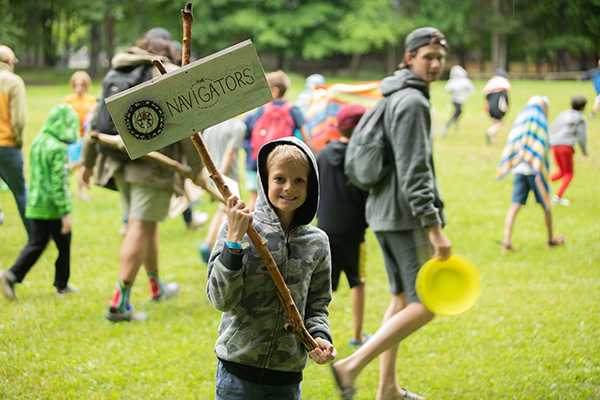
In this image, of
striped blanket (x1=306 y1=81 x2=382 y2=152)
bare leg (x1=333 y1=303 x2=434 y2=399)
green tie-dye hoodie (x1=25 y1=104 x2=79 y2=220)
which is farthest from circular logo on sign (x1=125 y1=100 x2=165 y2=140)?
striped blanket (x1=306 y1=81 x2=382 y2=152)

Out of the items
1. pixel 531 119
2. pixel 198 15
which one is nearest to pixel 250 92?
pixel 531 119

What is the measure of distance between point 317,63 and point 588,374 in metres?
48.6

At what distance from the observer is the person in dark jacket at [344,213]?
474cm

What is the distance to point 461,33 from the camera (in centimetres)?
4681

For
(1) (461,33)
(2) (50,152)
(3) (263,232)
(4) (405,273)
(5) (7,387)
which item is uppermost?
(3) (263,232)

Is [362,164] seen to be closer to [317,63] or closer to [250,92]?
[250,92]

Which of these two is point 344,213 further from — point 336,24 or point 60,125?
point 336,24

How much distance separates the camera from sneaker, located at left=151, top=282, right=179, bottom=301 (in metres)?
5.88

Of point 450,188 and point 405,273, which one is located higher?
point 405,273

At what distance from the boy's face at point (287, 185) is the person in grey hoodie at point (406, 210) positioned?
1.18 meters

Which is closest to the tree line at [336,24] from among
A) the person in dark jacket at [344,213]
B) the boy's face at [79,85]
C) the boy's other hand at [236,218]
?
the boy's face at [79,85]

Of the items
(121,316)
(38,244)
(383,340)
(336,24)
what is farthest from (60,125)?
(336,24)

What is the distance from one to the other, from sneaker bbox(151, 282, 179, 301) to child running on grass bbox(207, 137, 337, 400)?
11.0ft

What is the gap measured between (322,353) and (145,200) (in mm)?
2827
